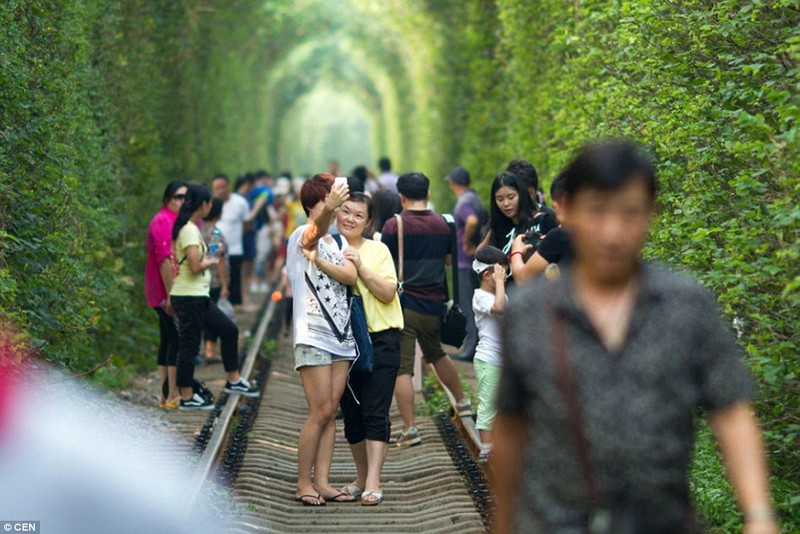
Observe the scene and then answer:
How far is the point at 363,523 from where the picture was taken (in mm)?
8875

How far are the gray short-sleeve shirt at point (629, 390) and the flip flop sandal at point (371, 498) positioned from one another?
5.66m

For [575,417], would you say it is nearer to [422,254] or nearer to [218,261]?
[422,254]

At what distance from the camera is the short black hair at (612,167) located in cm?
361

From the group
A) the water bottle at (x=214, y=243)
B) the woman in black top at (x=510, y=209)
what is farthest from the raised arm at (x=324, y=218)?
the water bottle at (x=214, y=243)

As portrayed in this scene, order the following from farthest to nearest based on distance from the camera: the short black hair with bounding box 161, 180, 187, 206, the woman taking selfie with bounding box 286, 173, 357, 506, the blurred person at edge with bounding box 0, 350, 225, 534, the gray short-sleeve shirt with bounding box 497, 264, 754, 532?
the short black hair with bounding box 161, 180, 187, 206
the woman taking selfie with bounding box 286, 173, 357, 506
the blurred person at edge with bounding box 0, 350, 225, 534
the gray short-sleeve shirt with bounding box 497, 264, 754, 532

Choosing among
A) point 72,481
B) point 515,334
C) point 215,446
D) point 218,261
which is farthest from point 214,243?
point 515,334

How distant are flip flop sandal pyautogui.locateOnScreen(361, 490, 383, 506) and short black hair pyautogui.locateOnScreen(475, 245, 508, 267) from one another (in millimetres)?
1673

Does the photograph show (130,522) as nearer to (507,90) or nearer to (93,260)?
(93,260)

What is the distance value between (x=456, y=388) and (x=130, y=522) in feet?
21.8

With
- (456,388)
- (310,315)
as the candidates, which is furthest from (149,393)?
(310,315)

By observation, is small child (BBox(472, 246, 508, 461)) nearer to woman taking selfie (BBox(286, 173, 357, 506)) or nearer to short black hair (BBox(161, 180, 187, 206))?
woman taking selfie (BBox(286, 173, 357, 506))

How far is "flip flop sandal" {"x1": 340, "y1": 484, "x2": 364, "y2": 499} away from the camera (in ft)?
31.0

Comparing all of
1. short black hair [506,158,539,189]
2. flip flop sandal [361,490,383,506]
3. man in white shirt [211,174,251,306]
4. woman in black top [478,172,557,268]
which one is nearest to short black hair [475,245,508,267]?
woman in black top [478,172,557,268]

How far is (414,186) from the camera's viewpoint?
1059cm
